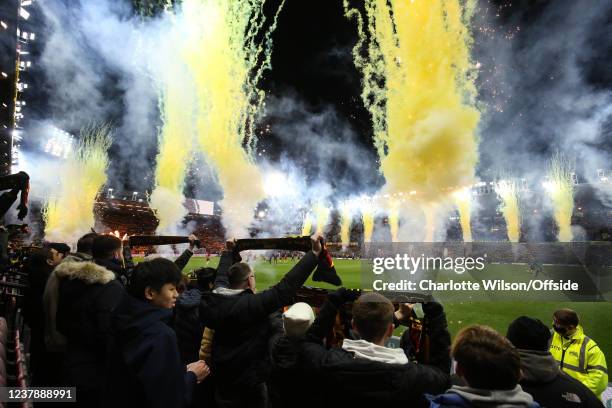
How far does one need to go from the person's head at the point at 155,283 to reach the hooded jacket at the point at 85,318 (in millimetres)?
982

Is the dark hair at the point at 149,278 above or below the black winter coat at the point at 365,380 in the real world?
above

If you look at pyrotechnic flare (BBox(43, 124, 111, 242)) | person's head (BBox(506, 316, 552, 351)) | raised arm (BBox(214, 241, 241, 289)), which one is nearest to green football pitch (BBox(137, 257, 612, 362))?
raised arm (BBox(214, 241, 241, 289))

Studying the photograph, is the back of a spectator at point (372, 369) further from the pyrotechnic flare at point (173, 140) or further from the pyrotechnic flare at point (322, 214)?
the pyrotechnic flare at point (322, 214)

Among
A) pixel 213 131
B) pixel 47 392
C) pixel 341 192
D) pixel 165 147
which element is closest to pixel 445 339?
pixel 47 392

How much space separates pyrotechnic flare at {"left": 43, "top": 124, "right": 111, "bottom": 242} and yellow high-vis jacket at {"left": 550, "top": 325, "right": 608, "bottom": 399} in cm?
4021

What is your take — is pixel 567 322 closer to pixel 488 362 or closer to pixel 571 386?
pixel 571 386

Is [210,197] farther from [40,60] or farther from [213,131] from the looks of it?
[213,131]

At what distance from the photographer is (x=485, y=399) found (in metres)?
1.78

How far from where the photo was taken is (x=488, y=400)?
5.84ft

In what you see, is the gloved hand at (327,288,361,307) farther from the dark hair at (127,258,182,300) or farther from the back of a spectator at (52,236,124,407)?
the back of a spectator at (52,236,124,407)

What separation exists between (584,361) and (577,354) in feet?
0.30

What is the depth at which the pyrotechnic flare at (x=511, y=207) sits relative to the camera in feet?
160

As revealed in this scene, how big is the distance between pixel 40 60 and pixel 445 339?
5450 centimetres

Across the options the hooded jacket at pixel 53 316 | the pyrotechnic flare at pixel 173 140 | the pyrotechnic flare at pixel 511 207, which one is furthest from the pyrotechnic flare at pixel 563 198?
the hooded jacket at pixel 53 316
